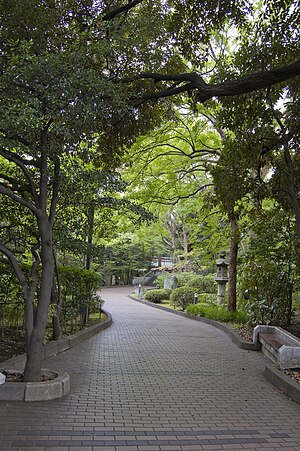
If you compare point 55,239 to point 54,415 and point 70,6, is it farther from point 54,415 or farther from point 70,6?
point 70,6

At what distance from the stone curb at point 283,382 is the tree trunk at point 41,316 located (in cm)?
355

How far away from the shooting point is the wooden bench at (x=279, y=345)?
668cm

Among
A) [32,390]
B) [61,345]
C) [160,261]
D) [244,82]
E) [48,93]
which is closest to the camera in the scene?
[48,93]

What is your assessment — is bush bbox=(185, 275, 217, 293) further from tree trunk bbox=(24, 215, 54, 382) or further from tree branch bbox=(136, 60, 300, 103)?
tree trunk bbox=(24, 215, 54, 382)

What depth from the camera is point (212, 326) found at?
Result: 14.1 m

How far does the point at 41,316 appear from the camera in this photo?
5270 millimetres

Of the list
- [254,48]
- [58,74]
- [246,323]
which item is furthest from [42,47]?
[246,323]

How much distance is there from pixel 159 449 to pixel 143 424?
672 millimetres

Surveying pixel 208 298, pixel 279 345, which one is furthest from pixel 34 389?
pixel 208 298

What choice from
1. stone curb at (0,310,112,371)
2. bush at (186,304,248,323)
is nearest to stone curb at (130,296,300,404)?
bush at (186,304,248,323)

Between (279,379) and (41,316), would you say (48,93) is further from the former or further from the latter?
(279,379)

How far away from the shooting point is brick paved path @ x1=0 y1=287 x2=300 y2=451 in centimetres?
399

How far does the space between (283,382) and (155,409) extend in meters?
2.30

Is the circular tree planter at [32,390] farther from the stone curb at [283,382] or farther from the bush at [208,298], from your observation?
the bush at [208,298]
